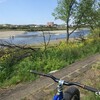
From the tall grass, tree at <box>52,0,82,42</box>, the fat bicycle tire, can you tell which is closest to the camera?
the fat bicycle tire

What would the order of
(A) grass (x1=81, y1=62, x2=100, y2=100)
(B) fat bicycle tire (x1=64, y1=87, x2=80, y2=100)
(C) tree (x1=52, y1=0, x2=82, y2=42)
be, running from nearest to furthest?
(B) fat bicycle tire (x1=64, y1=87, x2=80, y2=100) < (A) grass (x1=81, y1=62, x2=100, y2=100) < (C) tree (x1=52, y1=0, x2=82, y2=42)

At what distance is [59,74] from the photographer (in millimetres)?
9258

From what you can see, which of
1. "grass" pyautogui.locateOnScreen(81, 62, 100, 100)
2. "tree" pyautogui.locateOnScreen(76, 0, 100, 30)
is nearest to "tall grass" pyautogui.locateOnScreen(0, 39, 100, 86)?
"grass" pyautogui.locateOnScreen(81, 62, 100, 100)

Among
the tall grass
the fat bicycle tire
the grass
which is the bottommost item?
the tall grass

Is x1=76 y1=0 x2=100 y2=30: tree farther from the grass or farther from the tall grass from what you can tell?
the grass

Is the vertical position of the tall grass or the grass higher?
the grass

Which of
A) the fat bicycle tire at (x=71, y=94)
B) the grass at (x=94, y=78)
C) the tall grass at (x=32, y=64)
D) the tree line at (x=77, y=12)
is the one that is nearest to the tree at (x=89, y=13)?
the tree line at (x=77, y=12)

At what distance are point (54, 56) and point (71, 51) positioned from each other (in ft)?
4.25

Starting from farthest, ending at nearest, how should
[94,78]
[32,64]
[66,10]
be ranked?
[66,10], [32,64], [94,78]

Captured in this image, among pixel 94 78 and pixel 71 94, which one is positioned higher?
pixel 71 94

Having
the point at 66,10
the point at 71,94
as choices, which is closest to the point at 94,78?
the point at 71,94

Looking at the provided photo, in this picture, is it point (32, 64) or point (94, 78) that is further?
point (32, 64)

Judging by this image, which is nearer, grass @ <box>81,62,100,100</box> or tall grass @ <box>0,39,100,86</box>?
grass @ <box>81,62,100,100</box>

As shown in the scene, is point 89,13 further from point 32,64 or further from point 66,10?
point 32,64
